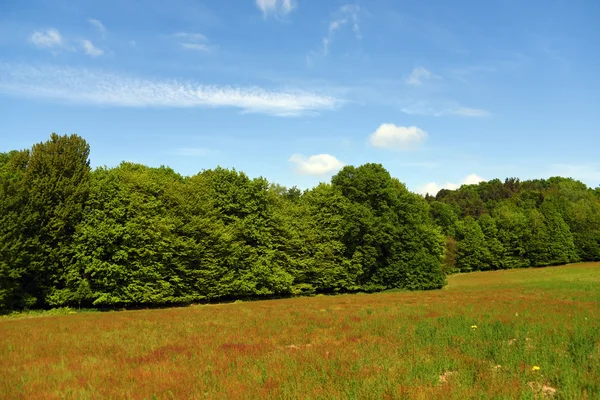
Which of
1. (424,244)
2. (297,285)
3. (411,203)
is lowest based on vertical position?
(297,285)

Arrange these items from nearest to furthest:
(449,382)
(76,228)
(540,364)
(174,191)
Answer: (449,382)
(540,364)
(76,228)
(174,191)

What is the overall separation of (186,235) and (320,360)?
3260cm

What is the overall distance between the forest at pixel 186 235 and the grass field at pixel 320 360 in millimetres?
16621

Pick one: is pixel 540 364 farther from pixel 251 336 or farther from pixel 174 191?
pixel 174 191

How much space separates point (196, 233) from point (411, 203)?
31261 millimetres

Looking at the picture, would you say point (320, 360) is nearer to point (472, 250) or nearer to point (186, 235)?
point (186, 235)

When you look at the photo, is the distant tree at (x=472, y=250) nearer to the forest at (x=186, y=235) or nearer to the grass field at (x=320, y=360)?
the forest at (x=186, y=235)

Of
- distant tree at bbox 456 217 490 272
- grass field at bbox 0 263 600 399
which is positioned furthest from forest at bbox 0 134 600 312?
distant tree at bbox 456 217 490 272

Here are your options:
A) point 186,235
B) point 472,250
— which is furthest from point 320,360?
point 472,250

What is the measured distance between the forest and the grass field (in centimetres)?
1662

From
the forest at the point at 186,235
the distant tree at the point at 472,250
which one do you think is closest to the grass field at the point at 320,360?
the forest at the point at 186,235

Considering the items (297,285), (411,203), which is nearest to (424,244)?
(411,203)

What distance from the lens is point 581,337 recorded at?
11.2 metres

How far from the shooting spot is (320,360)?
10.0 metres
